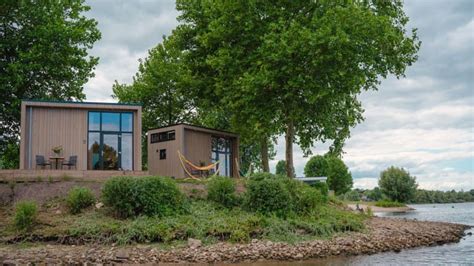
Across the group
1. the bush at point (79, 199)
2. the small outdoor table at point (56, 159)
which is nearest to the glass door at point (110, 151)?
the small outdoor table at point (56, 159)

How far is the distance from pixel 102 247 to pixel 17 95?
48.0 feet

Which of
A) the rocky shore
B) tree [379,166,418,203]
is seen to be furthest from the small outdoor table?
tree [379,166,418,203]

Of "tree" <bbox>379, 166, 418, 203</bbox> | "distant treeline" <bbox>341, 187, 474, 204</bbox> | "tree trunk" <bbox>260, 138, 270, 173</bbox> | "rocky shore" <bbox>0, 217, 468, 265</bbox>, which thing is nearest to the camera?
"rocky shore" <bbox>0, 217, 468, 265</bbox>

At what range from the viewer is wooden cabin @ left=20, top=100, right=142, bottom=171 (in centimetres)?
2222

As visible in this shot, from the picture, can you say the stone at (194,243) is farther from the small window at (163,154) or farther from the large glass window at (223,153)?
the large glass window at (223,153)

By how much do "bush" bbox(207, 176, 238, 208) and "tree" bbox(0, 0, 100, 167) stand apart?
39.7 ft

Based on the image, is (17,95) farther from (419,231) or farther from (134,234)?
(419,231)

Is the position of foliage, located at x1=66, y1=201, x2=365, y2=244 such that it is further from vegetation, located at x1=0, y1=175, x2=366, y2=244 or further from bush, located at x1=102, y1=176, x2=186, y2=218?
bush, located at x1=102, y1=176, x2=186, y2=218

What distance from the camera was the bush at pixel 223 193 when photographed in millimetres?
19898

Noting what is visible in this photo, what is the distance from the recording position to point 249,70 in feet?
86.6

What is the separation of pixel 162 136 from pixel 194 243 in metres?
11.0

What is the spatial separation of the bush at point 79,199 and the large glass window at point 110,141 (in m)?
4.53

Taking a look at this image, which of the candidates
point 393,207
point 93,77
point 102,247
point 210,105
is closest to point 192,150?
point 210,105

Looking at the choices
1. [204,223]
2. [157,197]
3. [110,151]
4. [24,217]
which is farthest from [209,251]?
[110,151]
